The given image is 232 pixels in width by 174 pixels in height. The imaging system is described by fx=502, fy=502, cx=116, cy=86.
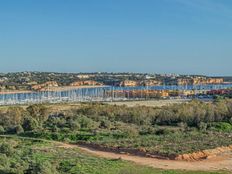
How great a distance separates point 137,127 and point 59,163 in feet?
73.1

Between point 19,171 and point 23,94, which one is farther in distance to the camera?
point 23,94

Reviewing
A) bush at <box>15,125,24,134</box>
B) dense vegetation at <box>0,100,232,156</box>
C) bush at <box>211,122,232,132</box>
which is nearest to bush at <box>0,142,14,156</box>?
dense vegetation at <box>0,100,232,156</box>

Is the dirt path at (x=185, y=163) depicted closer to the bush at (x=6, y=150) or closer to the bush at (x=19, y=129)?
the bush at (x=6, y=150)

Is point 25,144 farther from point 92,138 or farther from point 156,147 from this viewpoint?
point 156,147

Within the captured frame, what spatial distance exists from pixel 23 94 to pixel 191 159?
12696 centimetres

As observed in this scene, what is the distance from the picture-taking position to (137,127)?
5106cm

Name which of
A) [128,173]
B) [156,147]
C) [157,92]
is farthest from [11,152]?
[157,92]

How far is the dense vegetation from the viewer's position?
127 ft

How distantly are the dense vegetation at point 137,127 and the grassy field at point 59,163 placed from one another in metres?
4.63

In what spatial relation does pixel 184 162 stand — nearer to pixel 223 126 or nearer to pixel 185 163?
pixel 185 163

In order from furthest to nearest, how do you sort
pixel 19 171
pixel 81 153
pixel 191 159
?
pixel 81 153
pixel 191 159
pixel 19 171

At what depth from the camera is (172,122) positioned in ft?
187

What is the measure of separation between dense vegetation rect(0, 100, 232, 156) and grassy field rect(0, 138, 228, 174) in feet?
15.2

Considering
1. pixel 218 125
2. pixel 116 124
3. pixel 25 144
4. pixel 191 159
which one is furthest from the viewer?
pixel 116 124
